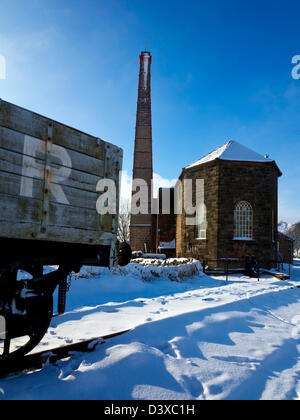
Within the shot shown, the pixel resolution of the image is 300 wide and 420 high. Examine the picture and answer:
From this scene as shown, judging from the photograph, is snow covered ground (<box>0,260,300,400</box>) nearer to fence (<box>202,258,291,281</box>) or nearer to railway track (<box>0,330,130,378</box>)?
railway track (<box>0,330,130,378</box>)

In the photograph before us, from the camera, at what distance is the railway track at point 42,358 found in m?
2.99

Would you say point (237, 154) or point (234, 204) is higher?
point (237, 154)

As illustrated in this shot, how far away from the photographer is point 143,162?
27484 mm

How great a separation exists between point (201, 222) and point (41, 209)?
16369mm

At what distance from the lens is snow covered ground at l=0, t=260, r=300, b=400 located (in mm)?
2666

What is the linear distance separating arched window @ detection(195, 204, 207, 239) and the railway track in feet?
50.0

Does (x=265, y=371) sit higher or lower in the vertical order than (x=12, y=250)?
lower

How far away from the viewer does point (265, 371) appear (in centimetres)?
315

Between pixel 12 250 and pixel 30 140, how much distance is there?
1160 mm

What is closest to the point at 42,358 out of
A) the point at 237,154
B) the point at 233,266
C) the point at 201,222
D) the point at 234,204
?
the point at 233,266

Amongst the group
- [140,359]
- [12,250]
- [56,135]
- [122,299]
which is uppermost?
[56,135]

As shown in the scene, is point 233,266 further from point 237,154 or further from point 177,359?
point 177,359
